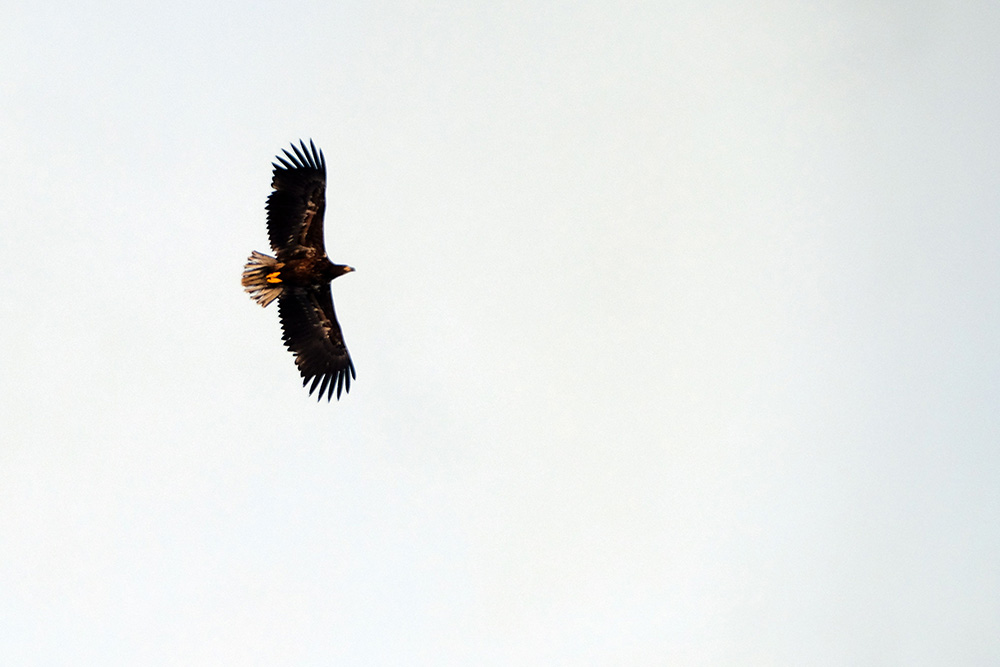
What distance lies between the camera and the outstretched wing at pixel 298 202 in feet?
82.9

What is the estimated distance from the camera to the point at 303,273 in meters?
26.2

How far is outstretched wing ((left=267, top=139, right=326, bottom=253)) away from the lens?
995 inches

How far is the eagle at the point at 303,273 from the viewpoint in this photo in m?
25.4

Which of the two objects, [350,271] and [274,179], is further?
[350,271]

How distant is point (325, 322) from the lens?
89.4ft

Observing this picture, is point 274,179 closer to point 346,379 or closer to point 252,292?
point 252,292

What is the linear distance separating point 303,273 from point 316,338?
1.92 m

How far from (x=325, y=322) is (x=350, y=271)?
1.46 m

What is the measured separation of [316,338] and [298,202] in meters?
3.65

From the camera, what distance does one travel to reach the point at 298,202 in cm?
2561

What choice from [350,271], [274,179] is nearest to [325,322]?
[350,271]

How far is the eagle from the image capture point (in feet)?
83.4

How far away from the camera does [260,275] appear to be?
2614 cm

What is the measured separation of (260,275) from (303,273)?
1043 mm
